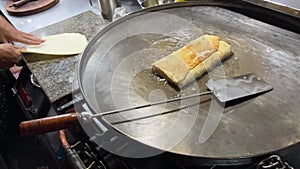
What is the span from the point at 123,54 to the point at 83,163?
310 mm

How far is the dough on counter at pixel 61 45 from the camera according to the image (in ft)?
3.40

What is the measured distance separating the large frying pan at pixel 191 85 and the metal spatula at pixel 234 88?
0.01m

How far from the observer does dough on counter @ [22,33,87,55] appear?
3.40ft

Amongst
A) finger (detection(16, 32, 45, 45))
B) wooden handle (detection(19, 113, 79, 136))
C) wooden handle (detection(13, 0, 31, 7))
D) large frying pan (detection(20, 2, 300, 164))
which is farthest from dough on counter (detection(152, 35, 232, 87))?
wooden handle (detection(13, 0, 31, 7))

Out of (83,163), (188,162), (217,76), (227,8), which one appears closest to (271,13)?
(227,8)

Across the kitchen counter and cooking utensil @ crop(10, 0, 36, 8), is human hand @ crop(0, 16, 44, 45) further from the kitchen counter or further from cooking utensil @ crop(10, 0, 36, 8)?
cooking utensil @ crop(10, 0, 36, 8)

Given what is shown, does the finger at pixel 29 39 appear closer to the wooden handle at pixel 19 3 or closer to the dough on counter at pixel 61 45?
the dough on counter at pixel 61 45

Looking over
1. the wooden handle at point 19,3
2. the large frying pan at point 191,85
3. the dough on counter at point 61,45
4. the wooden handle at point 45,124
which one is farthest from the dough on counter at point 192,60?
the wooden handle at point 19,3

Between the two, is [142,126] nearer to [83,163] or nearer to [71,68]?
[83,163]

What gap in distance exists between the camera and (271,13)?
89 cm

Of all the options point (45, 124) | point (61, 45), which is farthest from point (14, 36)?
point (45, 124)

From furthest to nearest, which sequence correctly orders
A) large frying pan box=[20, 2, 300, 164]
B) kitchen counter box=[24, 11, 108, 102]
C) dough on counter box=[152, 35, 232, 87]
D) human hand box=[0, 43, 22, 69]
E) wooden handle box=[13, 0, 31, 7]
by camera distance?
wooden handle box=[13, 0, 31, 7] → human hand box=[0, 43, 22, 69] → kitchen counter box=[24, 11, 108, 102] → dough on counter box=[152, 35, 232, 87] → large frying pan box=[20, 2, 300, 164]

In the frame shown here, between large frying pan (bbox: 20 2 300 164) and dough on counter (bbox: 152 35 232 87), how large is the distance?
0.8 inches

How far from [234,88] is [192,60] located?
138 mm
